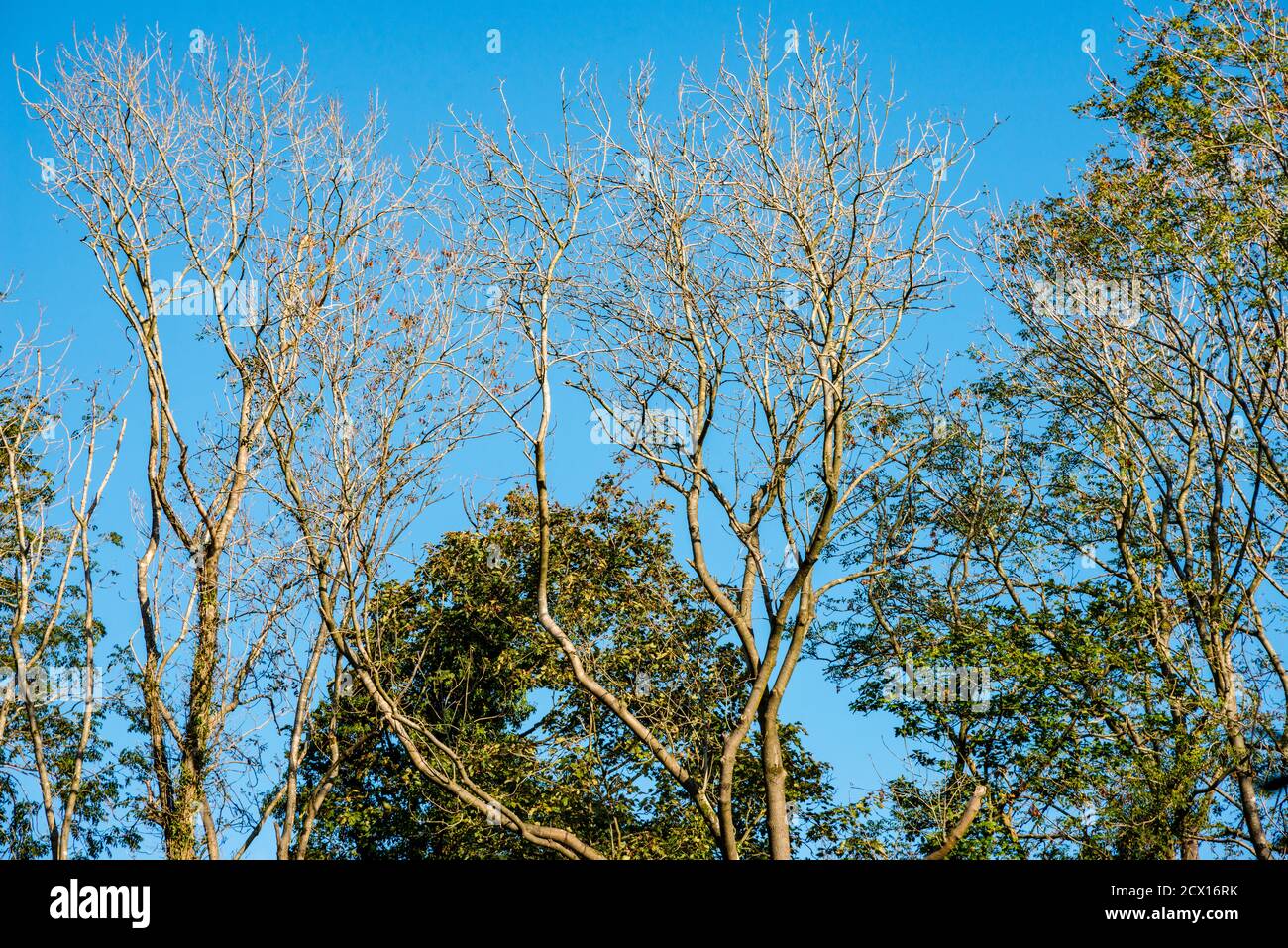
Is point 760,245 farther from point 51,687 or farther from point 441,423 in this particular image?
point 51,687

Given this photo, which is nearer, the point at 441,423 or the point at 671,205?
the point at 671,205

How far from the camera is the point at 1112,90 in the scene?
13.3m

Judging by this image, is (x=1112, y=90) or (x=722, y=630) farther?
(x=722, y=630)

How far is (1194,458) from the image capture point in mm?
16234

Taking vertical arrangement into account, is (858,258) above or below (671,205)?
below

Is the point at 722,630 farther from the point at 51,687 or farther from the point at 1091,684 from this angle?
the point at 51,687

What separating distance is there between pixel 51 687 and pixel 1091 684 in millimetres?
12924
